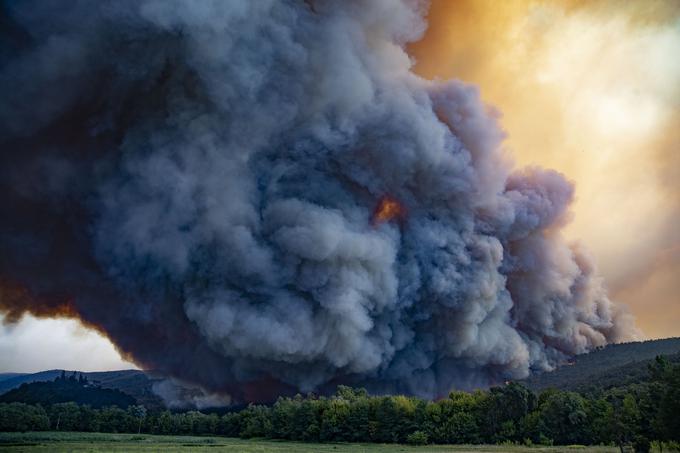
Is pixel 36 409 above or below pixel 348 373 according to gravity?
below

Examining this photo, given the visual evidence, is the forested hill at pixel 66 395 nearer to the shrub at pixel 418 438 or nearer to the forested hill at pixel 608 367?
the shrub at pixel 418 438

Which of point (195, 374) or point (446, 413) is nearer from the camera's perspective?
point (446, 413)

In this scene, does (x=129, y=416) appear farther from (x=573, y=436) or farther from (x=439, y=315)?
(x=573, y=436)

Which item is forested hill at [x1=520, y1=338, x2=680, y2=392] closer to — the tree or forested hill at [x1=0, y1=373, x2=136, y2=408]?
the tree

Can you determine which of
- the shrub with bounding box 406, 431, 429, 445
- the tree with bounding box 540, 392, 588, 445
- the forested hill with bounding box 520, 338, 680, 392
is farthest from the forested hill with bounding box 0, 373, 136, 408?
the tree with bounding box 540, 392, 588, 445

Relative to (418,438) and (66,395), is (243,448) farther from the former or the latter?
(66,395)

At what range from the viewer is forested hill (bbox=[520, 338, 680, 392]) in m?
64.6

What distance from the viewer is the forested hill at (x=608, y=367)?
64.6m

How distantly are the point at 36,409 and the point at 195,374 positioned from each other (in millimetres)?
29063

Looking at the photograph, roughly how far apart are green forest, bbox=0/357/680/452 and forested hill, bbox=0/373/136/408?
43112 mm

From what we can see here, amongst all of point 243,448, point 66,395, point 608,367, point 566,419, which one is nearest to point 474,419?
point 566,419

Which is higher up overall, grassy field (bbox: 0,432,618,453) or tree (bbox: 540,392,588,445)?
tree (bbox: 540,392,588,445)

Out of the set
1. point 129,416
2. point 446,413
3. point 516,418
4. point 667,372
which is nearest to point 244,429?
point 129,416

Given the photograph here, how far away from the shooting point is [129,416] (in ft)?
275
